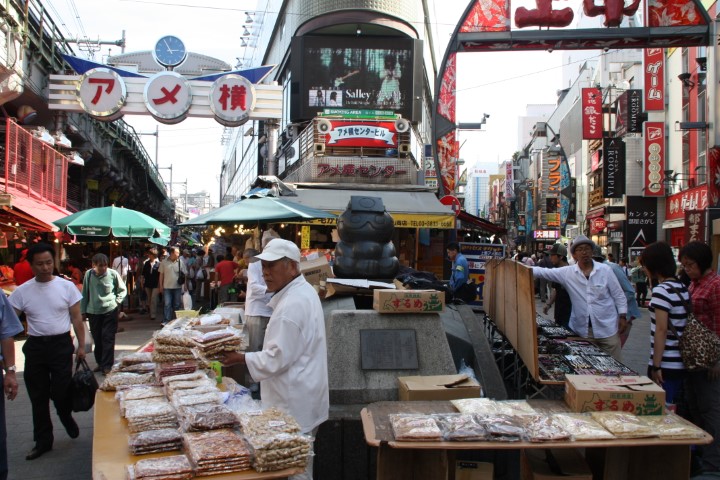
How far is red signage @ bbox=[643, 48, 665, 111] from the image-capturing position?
976 inches

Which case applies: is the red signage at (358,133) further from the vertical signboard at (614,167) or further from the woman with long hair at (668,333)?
the woman with long hair at (668,333)

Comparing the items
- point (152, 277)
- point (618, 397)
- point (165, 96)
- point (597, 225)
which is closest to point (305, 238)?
point (152, 277)

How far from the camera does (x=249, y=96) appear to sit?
59.2ft

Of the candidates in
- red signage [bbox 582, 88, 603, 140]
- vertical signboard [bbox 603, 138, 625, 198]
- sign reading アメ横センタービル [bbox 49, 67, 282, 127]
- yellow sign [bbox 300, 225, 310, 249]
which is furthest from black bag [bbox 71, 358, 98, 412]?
red signage [bbox 582, 88, 603, 140]

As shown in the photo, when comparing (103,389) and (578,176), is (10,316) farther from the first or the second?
(578,176)

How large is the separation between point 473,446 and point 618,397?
1251 mm

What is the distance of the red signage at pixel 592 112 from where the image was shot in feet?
103

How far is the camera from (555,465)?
419 centimetres

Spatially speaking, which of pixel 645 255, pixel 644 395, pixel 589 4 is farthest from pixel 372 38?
pixel 644 395

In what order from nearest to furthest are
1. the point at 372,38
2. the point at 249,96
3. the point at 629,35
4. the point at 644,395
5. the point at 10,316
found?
the point at 644,395
the point at 10,316
the point at 629,35
the point at 249,96
the point at 372,38

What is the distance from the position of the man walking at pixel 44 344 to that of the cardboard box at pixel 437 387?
3255 millimetres

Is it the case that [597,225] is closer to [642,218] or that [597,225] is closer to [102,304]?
[642,218]

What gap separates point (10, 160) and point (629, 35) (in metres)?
13.1

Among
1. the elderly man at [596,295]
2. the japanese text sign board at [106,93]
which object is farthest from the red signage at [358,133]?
the elderly man at [596,295]
